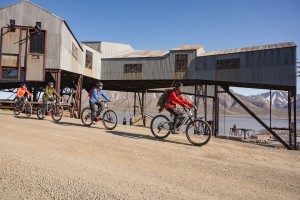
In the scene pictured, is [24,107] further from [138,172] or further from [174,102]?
[138,172]

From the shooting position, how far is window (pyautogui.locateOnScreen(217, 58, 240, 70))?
23.9 m

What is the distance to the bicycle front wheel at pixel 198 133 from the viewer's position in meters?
8.28

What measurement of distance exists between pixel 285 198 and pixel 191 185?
5.16 ft

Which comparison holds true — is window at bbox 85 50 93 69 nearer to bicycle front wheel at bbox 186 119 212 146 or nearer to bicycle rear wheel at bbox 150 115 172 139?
bicycle rear wheel at bbox 150 115 172 139

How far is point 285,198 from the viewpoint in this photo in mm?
3973

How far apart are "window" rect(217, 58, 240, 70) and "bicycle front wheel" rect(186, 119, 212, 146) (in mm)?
17244

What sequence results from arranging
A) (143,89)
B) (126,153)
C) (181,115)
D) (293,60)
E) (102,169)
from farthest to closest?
1. (143,89)
2. (293,60)
3. (181,115)
4. (126,153)
5. (102,169)

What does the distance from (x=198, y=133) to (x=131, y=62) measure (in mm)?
21085

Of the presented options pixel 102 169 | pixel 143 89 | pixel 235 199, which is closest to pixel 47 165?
Result: pixel 102 169

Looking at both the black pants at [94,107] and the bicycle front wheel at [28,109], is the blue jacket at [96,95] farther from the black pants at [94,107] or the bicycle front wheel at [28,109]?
the bicycle front wheel at [28,109]

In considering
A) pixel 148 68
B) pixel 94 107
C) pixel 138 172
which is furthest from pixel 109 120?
pixel 148 68

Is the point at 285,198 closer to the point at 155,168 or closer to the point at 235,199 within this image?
the point at 235,199

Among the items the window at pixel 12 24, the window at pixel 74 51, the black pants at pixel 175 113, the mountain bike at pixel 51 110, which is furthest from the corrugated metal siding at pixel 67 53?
the black pants at pixel 175 113

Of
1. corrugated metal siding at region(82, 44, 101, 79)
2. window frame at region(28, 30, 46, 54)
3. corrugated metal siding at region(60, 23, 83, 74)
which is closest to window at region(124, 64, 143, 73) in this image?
corrugated metal siding at region(82, 44, 101, 79)
